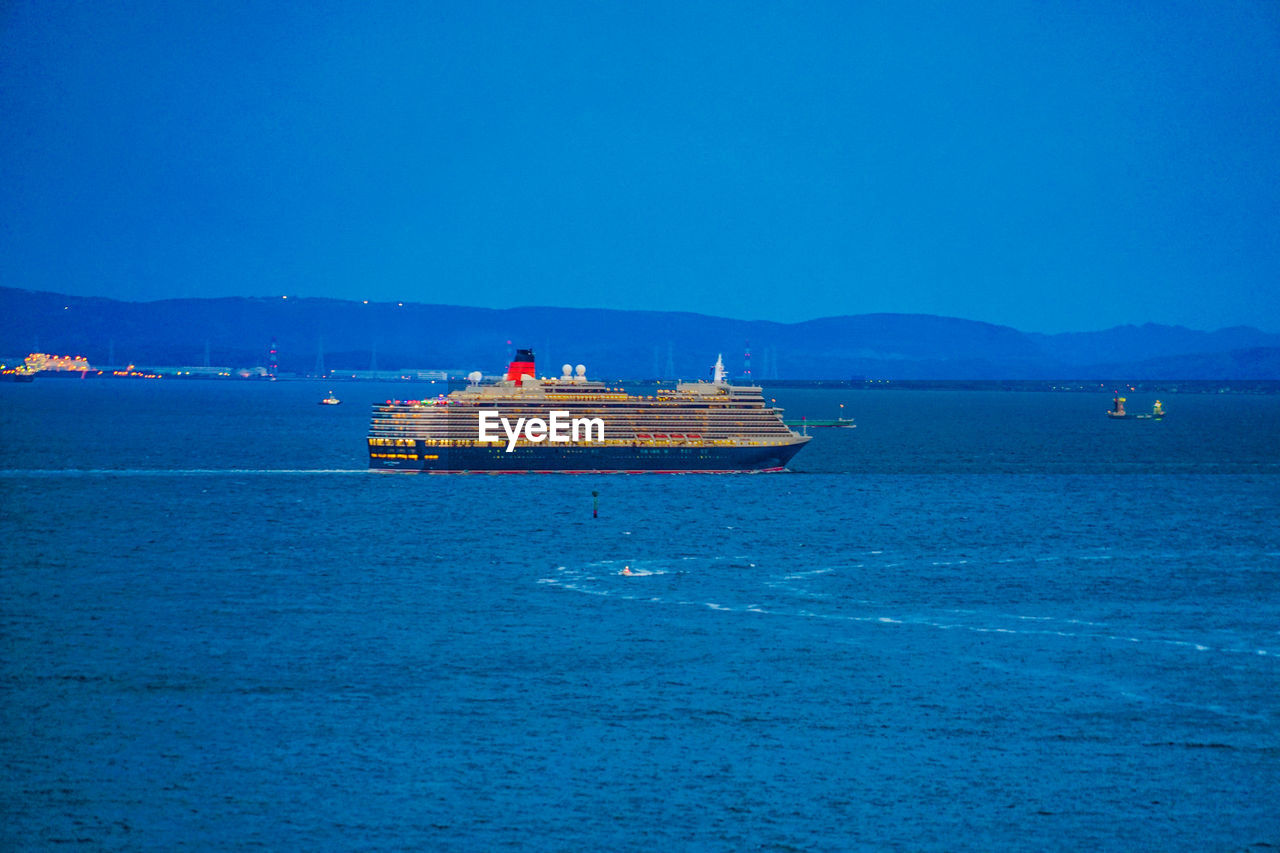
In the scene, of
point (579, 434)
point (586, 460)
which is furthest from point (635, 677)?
point (579, 434)

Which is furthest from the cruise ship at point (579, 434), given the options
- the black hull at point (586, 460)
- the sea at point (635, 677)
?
the sea at point (635, 677)

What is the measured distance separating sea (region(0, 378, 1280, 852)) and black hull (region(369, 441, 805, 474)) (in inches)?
729

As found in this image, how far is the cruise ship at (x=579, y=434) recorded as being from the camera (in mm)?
88625

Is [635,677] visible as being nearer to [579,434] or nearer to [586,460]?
[586,460]

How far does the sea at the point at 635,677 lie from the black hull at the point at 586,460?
18.5 m

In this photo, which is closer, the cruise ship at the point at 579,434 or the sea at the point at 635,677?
the sea at the point at 635,677

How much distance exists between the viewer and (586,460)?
88625 millimetres

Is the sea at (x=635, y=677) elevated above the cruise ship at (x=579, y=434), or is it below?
below

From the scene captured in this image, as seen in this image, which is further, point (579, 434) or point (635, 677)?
point (579, 434)

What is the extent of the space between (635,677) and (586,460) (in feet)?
177

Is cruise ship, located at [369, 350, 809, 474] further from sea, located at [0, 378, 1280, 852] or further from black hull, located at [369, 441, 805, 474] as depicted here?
sea, located at [0, 378, 1280, 852]

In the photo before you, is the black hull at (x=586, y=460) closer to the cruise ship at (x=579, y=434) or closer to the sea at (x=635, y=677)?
the cruise ship at (x=579, y=434)

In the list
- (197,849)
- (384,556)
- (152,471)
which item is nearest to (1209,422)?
(152,471)

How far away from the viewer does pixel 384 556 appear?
53469 millimetres
